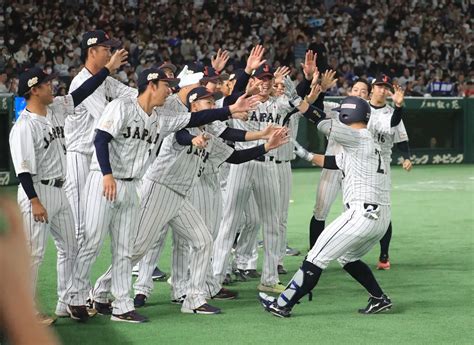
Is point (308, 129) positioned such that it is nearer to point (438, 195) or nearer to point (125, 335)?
point (438, 195)

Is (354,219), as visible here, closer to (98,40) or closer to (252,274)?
(252,274)

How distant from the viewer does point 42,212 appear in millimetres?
6047

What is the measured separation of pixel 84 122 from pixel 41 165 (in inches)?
44.3

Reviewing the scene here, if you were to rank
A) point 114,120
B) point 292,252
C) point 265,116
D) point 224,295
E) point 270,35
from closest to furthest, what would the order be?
point 114,120 < point 224,295 < point 265,116 < point 292,252 < point 270,35

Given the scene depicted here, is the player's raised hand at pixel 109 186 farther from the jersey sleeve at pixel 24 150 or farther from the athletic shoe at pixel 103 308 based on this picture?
the athletic shoe at pixel 103 308

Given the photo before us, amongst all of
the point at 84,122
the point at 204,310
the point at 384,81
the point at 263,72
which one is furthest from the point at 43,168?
the point at 384,81

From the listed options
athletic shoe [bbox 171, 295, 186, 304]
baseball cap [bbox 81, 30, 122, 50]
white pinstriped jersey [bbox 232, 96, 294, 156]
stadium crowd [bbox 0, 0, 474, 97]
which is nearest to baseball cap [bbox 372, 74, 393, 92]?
white pinstriped jersey [bbox 232, 96, 294, 156]

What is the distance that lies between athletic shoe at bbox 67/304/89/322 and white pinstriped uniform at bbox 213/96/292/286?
1486 mm

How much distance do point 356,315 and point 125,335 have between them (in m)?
1.80

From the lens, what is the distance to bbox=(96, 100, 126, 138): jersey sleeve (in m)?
6.30

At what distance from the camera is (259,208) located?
799cm

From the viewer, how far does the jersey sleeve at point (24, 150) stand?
6.07 m

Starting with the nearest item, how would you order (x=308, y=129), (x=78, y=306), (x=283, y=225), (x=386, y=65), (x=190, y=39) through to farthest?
(x=78, y=306), (x=283, y=225), (x=308, y=129), (x=190, y=39), (x=386, y=65)

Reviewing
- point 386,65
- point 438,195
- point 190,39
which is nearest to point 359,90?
point 438,195
